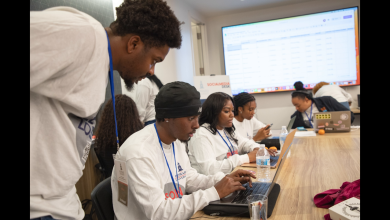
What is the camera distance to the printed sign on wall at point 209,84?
13.9 ft

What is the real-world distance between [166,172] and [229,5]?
188 inches

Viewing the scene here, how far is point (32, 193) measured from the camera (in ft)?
2.19

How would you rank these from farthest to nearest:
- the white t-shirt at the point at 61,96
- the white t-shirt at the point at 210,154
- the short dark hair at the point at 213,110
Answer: the short dark hair at the point at 213,110
the white t-shirt at the point at 210,154
the white t-shirt at the point at 61,96

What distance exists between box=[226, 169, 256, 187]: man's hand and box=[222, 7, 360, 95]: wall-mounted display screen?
455cm

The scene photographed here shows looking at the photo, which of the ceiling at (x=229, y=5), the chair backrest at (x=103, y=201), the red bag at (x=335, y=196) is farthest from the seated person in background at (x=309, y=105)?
the chair backrest at (x=103, y=201)

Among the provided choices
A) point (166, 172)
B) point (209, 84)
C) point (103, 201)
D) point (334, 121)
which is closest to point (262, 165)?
point (166, 172)

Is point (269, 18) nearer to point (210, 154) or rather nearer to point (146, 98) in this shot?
point (146, 98)

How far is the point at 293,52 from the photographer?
5523 millimetres

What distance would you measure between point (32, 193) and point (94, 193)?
539mm

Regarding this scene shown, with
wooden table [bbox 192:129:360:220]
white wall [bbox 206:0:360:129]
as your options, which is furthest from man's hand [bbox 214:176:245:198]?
white wall [bbox 206:0:360:129]

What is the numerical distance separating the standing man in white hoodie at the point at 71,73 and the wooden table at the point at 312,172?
657 mm

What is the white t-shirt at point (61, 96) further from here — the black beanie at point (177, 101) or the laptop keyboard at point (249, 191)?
the laptop keyboard at point (249, 191)

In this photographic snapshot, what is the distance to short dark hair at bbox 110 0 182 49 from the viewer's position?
2.60 feet
